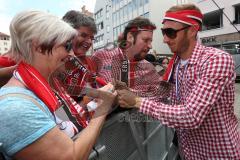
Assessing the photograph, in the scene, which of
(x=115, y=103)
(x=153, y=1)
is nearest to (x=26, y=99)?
(x=115, y=103)

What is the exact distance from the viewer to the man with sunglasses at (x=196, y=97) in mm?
1769

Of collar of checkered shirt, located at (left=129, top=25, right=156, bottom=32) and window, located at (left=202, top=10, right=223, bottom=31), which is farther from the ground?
window, located at (left=202, top=10, right=223, bottom=31)

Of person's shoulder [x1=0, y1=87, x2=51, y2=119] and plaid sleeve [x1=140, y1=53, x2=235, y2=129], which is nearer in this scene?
person's shoulder [x1=0, y1=87, x2=51, y2=119]

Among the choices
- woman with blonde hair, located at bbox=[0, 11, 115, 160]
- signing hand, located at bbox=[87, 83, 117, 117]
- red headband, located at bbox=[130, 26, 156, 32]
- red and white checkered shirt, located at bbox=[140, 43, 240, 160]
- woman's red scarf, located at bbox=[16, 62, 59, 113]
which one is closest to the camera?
woman with blonde hair, located at bbox=[0, 11, 115, 160]

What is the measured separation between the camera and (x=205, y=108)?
177 cm

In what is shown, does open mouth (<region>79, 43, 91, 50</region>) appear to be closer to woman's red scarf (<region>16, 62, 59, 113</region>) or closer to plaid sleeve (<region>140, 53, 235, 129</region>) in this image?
plaid sleeve (<region>140, 53, 235, 129</region>)

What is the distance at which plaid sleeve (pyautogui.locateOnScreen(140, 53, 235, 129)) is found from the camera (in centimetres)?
176

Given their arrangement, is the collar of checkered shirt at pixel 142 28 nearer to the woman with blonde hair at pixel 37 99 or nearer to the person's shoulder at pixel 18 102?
the woman with blonde hair at pixel 37 99

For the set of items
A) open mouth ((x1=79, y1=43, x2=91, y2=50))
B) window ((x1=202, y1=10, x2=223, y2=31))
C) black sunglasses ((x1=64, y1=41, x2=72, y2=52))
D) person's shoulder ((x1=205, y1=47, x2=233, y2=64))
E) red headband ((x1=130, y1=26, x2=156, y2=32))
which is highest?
window ((x1=202, y1=10, x2=223, y2=31))

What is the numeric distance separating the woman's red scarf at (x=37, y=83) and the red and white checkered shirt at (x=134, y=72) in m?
0.40

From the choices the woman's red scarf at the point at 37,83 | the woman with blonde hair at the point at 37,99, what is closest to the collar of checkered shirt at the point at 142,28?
the woman with blonde hair at the point at 37,99

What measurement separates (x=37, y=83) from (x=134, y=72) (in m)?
0.58

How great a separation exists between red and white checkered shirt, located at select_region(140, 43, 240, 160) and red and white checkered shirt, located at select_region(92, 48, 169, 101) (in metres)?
0.09

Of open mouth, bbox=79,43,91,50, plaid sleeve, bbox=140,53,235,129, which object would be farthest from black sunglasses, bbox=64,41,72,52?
open mouth, bbox=79,43,91,50
